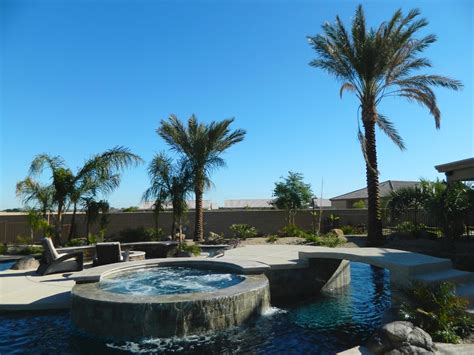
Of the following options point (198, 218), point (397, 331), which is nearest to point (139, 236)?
point (198, 218)

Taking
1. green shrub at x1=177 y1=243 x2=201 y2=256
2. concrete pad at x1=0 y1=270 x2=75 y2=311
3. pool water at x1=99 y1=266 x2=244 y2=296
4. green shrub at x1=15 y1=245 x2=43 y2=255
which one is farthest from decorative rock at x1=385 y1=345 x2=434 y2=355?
green shrub at x1=15 y1=245 x2=43 y2=255

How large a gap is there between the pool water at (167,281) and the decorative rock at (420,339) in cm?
432

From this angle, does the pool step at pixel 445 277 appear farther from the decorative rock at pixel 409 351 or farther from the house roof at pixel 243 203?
the house roof at pixel 243 203

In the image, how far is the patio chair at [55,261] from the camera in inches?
476

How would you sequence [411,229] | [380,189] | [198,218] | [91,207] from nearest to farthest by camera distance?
1. [91,207]
2. [411,229]
3. [198,218]
4. [380,189]

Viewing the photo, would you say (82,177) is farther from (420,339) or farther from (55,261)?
(420,339)

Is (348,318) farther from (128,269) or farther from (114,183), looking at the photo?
(114,183)

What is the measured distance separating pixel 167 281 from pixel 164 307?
2698 millimetres

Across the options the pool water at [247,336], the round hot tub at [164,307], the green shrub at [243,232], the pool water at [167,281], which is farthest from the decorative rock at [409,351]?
the green shrub at [243,232]

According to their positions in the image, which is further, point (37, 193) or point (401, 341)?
point (37, 193)

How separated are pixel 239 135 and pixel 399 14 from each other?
1114 centimetres

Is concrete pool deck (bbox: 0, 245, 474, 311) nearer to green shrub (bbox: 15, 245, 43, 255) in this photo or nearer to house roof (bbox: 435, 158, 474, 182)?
A: green shrub (bbox: 15, 245, 43, 255)

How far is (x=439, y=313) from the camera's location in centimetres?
657

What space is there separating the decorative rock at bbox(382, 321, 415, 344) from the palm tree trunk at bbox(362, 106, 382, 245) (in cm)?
1330
